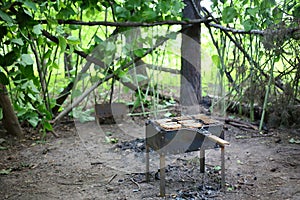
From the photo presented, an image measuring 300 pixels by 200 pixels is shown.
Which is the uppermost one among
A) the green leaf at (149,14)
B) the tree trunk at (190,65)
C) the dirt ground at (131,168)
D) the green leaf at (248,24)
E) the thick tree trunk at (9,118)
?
the green leaf at (149,14)

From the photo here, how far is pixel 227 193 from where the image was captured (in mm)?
2332

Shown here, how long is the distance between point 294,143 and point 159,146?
1585mm

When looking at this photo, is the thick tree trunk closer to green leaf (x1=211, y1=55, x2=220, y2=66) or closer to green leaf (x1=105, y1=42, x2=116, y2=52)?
green leaf (x1=105, y1=42, x2=116, y2=52)

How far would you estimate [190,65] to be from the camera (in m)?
3.92

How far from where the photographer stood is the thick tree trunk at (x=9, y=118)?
11.0ft

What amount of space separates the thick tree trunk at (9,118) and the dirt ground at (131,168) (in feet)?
0.32

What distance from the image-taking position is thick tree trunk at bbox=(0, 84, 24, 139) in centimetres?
334

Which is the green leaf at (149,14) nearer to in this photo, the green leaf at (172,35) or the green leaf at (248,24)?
the green leaf at (172,35)

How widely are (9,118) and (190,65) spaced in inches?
75.2

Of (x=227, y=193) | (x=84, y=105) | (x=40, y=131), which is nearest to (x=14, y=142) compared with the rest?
(x=40, y=131)

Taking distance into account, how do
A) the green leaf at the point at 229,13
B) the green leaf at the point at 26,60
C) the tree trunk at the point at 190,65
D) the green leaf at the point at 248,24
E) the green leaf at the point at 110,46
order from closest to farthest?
the green leaf at the point at 26,60, the green leaf at the point at 229,13, the green leaf at the point at 248,24, the green leaf at the point at 110,46, the tree trunk at the point at 190,65

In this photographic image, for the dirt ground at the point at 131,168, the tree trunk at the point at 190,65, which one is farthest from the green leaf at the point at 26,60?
the tree trunk at the point at 190,65

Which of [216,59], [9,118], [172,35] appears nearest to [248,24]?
[216,59]

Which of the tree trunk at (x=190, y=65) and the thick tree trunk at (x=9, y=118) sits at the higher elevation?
the tree trunk at (x=190, y=65)
